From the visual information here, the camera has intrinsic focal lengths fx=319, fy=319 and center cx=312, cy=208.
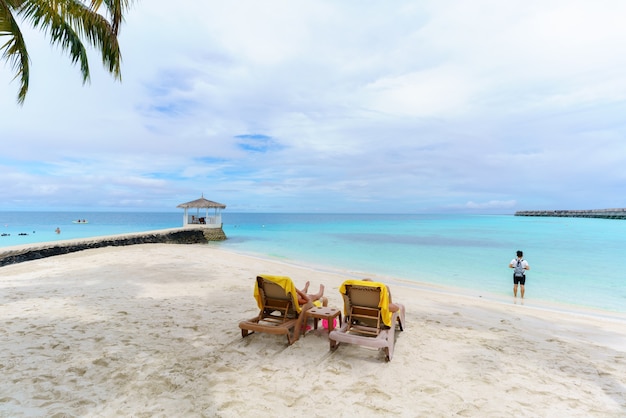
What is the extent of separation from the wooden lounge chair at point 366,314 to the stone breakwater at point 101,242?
572 inches

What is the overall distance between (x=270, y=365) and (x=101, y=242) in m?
17.5

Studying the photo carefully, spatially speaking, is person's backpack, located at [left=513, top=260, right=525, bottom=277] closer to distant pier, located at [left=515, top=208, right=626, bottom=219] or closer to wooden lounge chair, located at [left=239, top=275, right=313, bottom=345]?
wooden lounge chair, located at [left=239, top=275, right=313, bottom=345]

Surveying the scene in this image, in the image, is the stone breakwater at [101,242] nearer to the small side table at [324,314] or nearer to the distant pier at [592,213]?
the small side table at [324,314]

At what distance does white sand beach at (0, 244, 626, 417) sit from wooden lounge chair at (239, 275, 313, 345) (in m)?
0.23

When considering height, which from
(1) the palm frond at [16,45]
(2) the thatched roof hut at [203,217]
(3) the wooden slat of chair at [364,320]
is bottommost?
(3) the wooden slat of chair at [364,320]

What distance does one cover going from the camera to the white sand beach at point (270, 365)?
3.23 meters

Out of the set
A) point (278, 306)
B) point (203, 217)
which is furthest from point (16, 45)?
point (203, 217)

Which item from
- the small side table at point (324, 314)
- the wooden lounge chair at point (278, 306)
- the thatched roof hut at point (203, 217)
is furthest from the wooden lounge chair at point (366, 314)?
the thatched roof hut at point (203, 217)

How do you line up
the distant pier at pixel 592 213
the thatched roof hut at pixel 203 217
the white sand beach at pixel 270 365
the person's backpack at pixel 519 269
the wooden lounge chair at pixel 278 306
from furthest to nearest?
the distant pier at pixel 592 213 < the thatched roof hut at pixel 203 217 < the person's backpack at pixel 519 269 < the wooden lounge chair at pixel 278 306 < the white sand beach at pixel 270 365

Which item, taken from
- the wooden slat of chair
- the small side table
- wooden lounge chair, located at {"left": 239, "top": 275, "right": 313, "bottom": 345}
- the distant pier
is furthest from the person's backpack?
the distant pier

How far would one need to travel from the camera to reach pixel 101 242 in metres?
17.6

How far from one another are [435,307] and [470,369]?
12.4 feet

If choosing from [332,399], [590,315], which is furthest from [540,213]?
[332,399]

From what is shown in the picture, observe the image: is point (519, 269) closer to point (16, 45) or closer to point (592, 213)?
point (16, 45)
